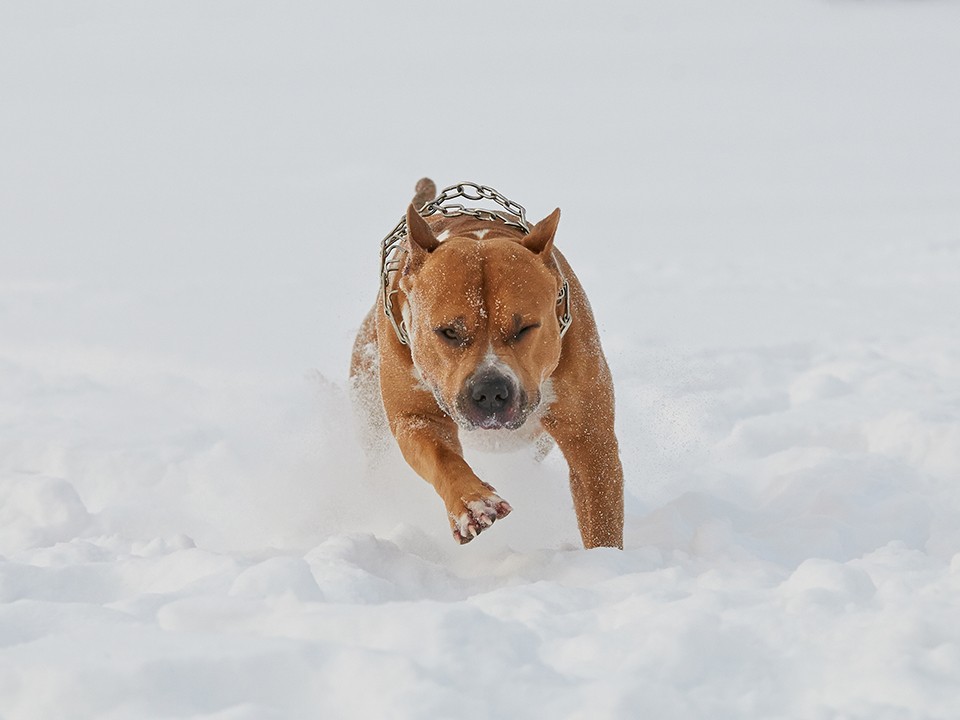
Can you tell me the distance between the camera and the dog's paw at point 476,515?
3.63 meters

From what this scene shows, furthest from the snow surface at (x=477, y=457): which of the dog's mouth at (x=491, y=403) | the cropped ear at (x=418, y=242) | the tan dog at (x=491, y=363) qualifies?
the cropped ear at (x=418, y=242)

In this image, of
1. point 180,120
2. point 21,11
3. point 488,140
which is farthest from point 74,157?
point 21,11

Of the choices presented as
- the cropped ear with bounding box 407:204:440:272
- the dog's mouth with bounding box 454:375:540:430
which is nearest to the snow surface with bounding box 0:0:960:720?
the dog's mouth with bounding box 454:375:540:430

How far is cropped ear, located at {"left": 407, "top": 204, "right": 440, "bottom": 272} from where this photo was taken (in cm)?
435

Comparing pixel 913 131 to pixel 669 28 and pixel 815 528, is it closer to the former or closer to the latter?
pixel 669 28

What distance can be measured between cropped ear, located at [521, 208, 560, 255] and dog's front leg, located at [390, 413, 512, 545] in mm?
738

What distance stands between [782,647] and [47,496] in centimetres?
349

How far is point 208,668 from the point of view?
2340mm

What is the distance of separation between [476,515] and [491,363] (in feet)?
1.79

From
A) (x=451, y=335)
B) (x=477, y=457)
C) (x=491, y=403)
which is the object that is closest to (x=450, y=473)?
(x=491, y=403)

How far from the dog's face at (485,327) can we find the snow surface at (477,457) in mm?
536

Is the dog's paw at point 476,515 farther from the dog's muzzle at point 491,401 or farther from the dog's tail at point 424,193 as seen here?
the dog's tail at point 424,193

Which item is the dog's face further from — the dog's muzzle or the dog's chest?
the dog's chest

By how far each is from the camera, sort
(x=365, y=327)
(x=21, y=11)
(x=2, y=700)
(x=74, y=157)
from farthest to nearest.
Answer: (x=21, y=11), (x=74, y=157), (x=365, y=327), (x=2, y=700)
